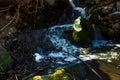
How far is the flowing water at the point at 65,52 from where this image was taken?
7141mm

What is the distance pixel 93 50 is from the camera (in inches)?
317

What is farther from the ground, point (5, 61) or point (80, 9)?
point (80, 9)

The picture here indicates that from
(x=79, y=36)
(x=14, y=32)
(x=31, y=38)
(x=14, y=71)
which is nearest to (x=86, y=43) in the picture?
(x=79, y=36)

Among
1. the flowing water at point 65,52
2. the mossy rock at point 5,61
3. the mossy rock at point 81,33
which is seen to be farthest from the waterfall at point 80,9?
the mossy rock at point 5,61

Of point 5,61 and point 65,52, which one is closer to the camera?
point 5,61

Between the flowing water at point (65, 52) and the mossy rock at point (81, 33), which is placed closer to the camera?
the flowing water at point (65, 52)

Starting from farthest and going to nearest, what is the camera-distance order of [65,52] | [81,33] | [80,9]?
[80,9] → [81,33] → [65,52]

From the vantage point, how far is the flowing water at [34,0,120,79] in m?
7.14

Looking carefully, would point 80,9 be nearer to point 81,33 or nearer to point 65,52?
point 81,33

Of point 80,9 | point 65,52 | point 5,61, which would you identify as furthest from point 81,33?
point 5,61

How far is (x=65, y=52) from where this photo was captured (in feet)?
24.8

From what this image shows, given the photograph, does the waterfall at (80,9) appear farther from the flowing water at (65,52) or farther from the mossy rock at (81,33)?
the mossy rock at (81,33)

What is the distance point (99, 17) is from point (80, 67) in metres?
3.27

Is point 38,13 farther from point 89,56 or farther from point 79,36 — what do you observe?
point 89,56
